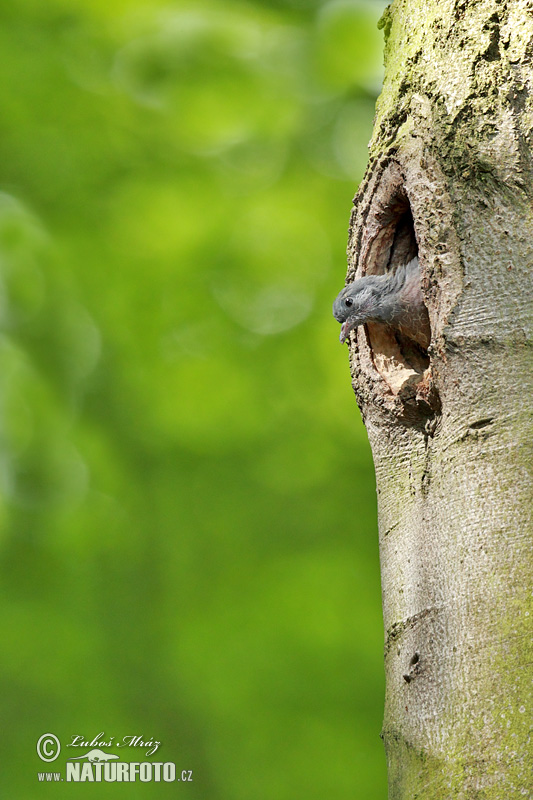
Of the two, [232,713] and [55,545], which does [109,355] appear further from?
[232,713]

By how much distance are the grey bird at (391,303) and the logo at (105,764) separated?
3.20 meters

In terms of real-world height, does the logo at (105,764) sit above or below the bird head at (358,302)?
below

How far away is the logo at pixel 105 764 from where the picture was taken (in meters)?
3.70

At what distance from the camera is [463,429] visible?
96cm

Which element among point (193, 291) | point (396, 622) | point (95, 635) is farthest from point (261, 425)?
point (396, 622)

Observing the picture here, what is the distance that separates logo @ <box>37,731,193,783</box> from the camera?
3701 mm

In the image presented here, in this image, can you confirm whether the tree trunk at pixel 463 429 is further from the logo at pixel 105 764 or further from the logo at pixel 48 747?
the logo at pixel 48 747

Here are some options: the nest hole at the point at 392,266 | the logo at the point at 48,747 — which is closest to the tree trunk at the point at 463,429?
the nest hole at the point at 392,266

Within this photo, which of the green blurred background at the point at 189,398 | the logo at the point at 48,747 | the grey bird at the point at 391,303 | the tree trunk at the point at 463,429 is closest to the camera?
the tree trunk at the point at 463,429

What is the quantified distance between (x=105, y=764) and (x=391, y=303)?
10.9 feet

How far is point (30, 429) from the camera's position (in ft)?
13.9

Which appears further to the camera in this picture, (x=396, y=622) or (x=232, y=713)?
(x=232, y=713)

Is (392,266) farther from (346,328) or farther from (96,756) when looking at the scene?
(96,756)

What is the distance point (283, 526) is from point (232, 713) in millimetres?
978
